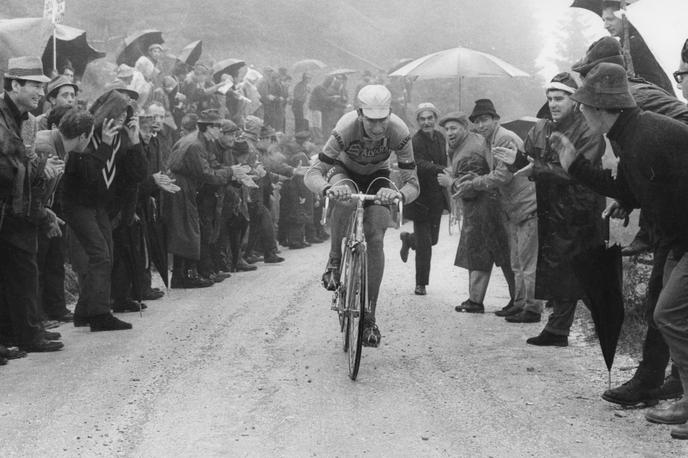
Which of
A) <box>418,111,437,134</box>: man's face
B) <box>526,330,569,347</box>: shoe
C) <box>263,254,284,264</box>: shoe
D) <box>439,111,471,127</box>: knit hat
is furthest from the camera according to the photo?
<box>263,254,284,264</box>: shoe

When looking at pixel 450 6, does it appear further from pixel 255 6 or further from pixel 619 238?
pixel 619 238

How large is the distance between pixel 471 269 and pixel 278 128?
15839mm

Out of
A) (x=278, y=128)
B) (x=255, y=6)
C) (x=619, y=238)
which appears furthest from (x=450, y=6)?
(x=619, y=238)

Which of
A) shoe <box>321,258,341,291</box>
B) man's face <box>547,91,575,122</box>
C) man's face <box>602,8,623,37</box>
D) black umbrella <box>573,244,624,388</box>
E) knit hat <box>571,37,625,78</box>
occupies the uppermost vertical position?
man's face <box>602,8,623,37</box>

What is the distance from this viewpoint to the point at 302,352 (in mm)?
8945

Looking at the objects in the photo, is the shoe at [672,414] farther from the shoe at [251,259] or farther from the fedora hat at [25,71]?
the shoe at [251,259]

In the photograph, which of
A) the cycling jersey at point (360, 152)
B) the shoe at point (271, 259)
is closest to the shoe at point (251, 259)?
the shoe at point (271, 259)

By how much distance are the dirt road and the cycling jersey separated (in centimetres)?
150

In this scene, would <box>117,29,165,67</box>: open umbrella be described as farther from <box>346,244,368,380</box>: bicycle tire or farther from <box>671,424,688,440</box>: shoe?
<box>671,424,688,440</box>: shoe

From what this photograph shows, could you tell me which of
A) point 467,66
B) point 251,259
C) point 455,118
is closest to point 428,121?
point 455,118

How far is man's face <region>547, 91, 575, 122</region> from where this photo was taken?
9.40m

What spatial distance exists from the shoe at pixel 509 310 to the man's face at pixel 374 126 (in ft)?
10.6

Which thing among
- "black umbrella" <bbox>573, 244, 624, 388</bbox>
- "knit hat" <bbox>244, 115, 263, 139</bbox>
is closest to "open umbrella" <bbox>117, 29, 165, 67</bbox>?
"knit hat" <bbox>244, 115, 263, 139</bbox>

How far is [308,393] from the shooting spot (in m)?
7.33
